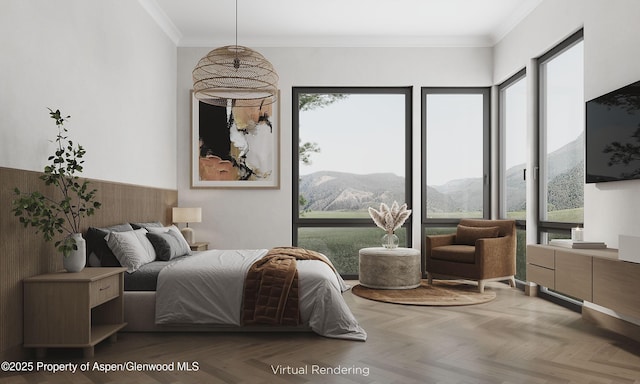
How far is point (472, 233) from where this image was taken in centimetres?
651

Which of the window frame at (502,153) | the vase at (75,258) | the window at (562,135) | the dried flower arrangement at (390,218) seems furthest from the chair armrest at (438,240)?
the vase at (75,258)

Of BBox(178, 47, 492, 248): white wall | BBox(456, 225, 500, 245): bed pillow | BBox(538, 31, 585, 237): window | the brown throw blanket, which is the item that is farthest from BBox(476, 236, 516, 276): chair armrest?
the brown throw blanket

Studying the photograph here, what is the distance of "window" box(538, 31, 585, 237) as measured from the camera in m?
5.04

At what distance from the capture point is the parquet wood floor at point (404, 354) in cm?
303

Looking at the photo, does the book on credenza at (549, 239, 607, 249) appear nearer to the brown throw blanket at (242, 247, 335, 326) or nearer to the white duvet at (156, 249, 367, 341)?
the white duvet at (156, 249, 367, 341)

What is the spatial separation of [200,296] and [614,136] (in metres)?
3.56

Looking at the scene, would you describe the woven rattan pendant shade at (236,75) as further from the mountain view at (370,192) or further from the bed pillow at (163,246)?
the mountain view at (370,192)

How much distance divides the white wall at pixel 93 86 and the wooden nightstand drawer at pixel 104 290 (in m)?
0.93

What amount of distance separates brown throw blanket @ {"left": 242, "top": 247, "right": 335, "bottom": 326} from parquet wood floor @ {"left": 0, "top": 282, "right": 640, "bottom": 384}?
6.1 inches

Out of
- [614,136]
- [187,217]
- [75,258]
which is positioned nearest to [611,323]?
[614,136]

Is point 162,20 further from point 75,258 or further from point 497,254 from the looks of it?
point 497,254

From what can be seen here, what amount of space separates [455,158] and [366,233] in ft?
5.37

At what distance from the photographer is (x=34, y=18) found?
3.58m

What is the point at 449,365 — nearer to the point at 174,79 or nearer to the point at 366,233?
the point at 366,233
